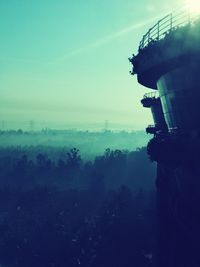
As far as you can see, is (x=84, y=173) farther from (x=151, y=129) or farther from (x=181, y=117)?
(x=181, y=117)

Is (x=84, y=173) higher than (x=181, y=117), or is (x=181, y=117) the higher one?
(x=181, y=117)

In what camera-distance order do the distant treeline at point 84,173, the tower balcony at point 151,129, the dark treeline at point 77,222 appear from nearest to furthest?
the tower balcony at point 151,129 < the dark treeline at point 77,222 < the distant treeline at point 84,173

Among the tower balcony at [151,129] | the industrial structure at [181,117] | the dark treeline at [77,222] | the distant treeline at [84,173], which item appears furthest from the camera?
the distant treeline at [84,173]

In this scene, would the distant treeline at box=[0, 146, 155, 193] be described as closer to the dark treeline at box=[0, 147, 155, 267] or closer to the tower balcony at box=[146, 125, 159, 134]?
the dark treeline at box=[0, 147, 155, 267]

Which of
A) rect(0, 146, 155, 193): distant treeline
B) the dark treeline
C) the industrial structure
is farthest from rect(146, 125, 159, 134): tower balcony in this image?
rect(0, 146, 155, 193): distant treeline

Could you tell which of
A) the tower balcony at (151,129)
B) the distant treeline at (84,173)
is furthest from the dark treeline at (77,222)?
the tower balcony at (151,129)

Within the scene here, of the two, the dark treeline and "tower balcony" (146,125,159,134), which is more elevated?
"tower balcony" (146,125,159,134)

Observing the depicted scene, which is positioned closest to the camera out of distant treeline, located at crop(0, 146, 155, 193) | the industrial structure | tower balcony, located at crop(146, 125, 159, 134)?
the industrial structure

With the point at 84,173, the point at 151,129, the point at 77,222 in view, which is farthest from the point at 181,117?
the point at 84,173

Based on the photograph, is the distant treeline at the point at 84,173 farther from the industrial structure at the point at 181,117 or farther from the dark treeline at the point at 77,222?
the industrial structure at the point at 181,117
